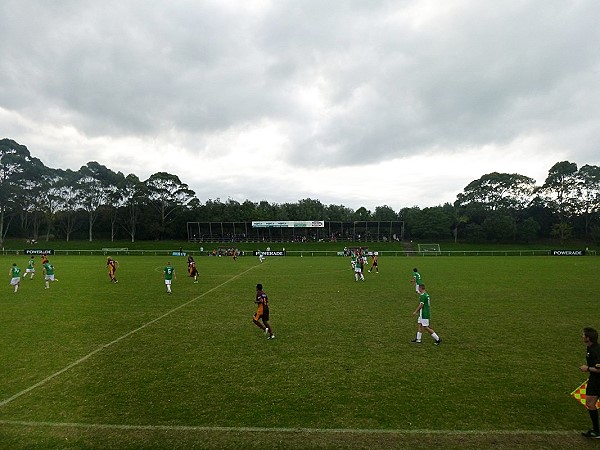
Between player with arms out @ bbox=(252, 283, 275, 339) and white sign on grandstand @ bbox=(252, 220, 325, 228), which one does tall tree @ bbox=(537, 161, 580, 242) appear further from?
player with arms out @ bbox=(252, 283, 275, 339)

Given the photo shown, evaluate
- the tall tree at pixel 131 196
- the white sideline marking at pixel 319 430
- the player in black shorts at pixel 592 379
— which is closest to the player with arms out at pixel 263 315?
the white sideline marking at pixel 319 430

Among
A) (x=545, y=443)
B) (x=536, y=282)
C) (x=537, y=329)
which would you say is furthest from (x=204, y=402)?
(x=536, y=282)

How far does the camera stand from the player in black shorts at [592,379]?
5434 millimetres

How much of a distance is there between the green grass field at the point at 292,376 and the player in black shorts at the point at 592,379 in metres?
0.26

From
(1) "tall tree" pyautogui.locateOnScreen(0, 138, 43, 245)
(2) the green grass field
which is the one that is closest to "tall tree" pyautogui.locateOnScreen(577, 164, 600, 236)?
(2) the green grass field

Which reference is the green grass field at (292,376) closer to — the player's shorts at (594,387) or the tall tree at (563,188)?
the player's shorts at (594,387)

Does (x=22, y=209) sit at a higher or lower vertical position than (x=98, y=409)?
higher

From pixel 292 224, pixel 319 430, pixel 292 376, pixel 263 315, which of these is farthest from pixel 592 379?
pixel 292 224

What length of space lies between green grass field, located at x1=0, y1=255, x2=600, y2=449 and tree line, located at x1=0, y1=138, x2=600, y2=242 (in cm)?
6567

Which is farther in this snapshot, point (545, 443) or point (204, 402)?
point (204, 402)

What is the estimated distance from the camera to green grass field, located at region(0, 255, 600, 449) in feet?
18.3

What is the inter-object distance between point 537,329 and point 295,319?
25.6ft

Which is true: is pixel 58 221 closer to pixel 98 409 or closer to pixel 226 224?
pixel 226 224

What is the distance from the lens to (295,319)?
42.8ft
